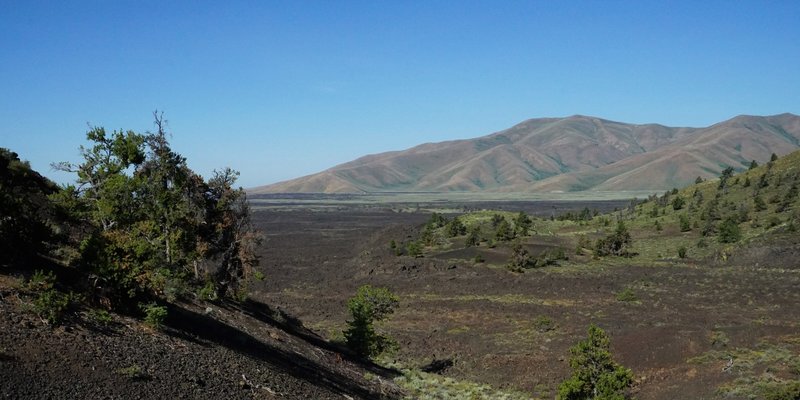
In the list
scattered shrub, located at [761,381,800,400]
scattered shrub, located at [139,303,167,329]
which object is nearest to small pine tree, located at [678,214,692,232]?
scattered shrub, located at [761,381,800,400]

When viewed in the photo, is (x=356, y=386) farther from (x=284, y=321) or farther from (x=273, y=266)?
(x=273, y=266)

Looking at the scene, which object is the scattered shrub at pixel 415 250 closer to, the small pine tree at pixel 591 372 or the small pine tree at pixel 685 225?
the small pine tree at pixel 685 225

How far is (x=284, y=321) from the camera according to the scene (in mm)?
32500

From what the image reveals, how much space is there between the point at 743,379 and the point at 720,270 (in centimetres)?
4046

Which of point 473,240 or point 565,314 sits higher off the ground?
point 473,240

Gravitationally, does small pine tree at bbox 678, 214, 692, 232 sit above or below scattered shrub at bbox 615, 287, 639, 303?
above

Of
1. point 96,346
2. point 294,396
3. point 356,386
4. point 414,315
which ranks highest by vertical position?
point 96,346

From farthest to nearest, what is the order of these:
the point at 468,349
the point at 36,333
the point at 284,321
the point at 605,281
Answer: the point at 605,281
the point at 468,349
the point at 284,321
the point at 36,333

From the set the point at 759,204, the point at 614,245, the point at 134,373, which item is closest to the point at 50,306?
the point at 134,373

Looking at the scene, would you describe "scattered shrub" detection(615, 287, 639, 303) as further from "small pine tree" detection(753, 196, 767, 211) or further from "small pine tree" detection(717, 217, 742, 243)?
"small pine tree" detection(753, 196, 767, 211)

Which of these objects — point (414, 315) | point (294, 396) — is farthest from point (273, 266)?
point (294, 396)

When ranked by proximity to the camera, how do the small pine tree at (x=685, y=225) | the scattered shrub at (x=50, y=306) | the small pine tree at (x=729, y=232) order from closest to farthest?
the scattered shrub at (x=50, y=306) < the small pine tree at (x=729, y=232) < the small pine tree at (x=685, y=225)

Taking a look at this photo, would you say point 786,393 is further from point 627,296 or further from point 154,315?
point 627,296

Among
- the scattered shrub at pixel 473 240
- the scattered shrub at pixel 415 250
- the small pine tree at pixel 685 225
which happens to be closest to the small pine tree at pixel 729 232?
the small pine tree at pixel 685 225
